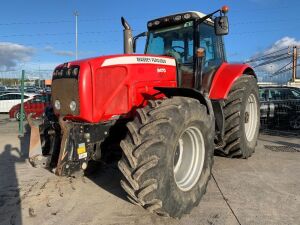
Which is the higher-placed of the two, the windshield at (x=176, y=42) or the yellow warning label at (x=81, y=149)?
the windshield at (x=176, y=42)

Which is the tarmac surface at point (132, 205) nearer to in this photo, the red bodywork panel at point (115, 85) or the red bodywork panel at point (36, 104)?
the red bodywork panel at point (115, 85)

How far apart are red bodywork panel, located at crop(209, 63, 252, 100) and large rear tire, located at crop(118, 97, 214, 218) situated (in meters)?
1.50

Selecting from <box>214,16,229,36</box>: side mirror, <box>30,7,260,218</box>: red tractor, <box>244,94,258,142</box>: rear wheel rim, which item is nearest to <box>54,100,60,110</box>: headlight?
<box>30,7,260,218</box>: red tractor

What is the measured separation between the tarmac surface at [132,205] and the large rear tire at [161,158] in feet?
0.89

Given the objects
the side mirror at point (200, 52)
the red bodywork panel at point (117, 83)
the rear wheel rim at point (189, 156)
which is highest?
the side mirror at point (200, 52)

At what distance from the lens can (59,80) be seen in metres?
4.86

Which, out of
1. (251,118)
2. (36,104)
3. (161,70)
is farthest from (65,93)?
(36,104)

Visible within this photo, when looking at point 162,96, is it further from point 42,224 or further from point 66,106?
point 42,224

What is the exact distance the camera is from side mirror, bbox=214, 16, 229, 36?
547 centimetres

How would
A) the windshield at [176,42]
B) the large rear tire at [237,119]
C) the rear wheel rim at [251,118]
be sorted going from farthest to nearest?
1. the rear wheel rim at [251,118]
2. the large rear tire at [237,119]
3. the windshield at [176,42]

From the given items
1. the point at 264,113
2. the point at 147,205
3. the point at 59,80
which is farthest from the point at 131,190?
the point at 264,113

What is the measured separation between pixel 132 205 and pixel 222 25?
2.92m

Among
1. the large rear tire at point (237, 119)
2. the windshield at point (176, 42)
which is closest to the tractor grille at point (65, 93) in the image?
the windshield at point (176, 42)

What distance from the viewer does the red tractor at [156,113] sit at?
4012 mm
